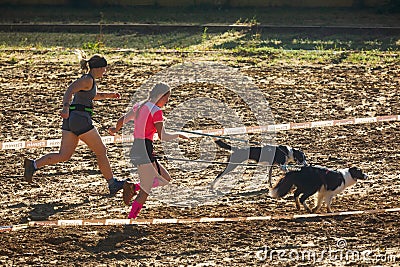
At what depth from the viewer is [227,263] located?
798cm

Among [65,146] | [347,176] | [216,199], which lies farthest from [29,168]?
[347,176]

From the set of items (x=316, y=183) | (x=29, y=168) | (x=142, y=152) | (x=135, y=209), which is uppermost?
(x=142, y=152)

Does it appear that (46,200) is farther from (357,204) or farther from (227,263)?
(357,204)

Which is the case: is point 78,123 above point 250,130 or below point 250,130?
above

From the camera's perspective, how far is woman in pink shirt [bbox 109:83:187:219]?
351 inches

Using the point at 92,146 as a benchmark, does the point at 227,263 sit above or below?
below

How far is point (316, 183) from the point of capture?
9.38 metres

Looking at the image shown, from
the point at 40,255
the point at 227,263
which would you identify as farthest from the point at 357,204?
the point at 40,255

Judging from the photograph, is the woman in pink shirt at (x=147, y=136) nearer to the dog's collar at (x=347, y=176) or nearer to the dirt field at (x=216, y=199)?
the dirt field at (x=216, y=199)

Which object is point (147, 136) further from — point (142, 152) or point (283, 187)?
point (283, 187)

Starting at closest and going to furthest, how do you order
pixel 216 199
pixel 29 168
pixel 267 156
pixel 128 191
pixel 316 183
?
pixel 128 191
pixel 316 183
pixel 29 168
pixel 216 199
pixel 267 156

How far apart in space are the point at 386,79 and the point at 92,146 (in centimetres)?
919

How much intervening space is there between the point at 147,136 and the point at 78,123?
0.93 meters

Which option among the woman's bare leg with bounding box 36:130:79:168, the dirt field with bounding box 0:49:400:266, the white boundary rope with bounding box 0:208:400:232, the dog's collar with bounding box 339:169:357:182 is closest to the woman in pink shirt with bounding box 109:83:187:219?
the white boundary rope with bounding box 0:208:400:232
